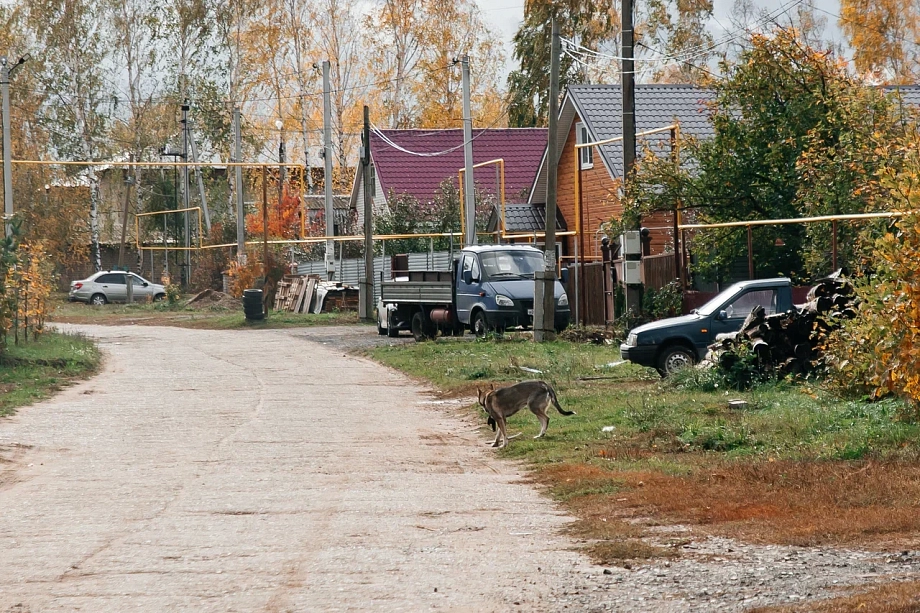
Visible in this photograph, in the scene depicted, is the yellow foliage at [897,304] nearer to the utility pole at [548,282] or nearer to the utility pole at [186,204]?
the utility pole at [548,282]

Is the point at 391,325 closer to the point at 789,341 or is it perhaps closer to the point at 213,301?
the point at 789,341

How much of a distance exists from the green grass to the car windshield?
338 inches

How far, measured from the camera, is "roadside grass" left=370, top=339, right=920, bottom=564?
28.6 feet

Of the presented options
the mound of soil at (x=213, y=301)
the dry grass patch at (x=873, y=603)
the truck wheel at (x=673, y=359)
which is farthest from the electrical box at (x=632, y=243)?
the mound of soil at (x=213, y=301)

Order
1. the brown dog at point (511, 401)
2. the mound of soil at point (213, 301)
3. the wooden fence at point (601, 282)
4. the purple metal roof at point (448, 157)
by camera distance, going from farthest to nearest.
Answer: the purple metal roof at point (448, 157)
the mound of soil at point (213, 301)
the wooden fence at point (601, 282)
the brown dog at point (511, 401)

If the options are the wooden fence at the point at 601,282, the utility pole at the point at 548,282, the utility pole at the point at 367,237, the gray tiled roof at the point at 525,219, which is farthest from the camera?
the gray tiled roof at the point at 525,219

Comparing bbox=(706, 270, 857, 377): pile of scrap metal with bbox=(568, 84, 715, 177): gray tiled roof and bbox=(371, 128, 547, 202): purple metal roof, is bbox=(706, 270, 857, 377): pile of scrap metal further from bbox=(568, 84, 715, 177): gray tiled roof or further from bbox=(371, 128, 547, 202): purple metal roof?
bbox=(371, 128, 547, 202): purple metal roof

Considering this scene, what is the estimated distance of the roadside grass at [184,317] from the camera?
3956 centimetres

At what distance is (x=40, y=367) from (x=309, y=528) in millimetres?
15320

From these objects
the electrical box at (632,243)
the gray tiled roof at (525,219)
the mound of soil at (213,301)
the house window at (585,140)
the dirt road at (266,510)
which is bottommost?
the dirt road at (266,510)

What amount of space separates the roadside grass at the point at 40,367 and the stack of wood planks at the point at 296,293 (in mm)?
17141

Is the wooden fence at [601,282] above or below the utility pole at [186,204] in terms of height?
below

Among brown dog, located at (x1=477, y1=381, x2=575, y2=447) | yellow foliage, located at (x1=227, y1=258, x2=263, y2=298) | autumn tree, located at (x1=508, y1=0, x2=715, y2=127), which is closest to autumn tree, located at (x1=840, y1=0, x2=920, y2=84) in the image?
autumn tree, located at (x1=508, y1=0, x2=715, y2=127)

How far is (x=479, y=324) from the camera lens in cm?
2894
